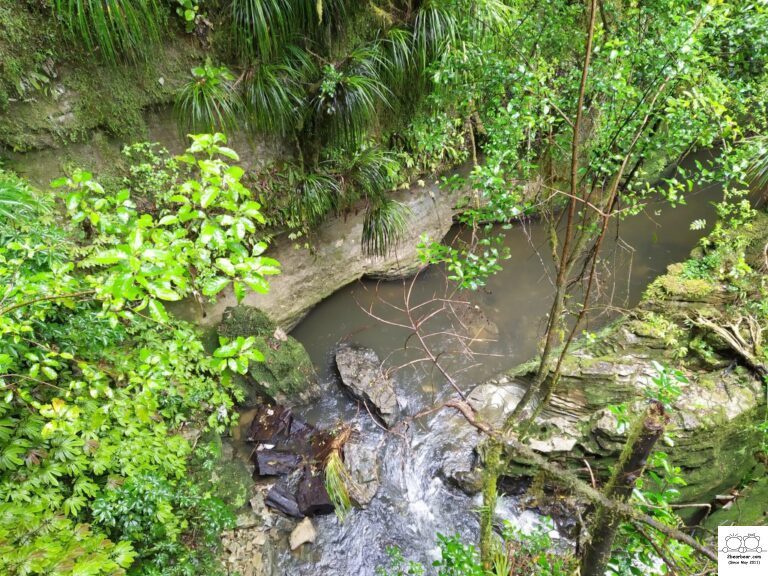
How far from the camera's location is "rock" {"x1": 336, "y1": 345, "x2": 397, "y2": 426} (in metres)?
4.18

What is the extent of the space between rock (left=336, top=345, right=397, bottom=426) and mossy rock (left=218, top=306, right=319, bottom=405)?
373 mm

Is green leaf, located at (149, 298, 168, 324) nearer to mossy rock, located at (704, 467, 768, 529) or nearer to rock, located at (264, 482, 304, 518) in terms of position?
rock, located at (264, 482, 304, 518)

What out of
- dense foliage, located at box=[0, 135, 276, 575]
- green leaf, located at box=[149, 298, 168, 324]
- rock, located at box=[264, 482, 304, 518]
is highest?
green leaf, located at box=[149, 298, 168, 324]

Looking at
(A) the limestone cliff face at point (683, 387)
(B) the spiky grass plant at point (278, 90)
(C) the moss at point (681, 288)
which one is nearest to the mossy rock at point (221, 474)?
(A) the limestone cliff face at point (683, 387)

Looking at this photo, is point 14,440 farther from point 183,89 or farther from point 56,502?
point 183,89

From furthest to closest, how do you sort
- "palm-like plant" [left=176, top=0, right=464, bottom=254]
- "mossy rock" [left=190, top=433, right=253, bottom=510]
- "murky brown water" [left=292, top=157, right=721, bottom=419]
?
"murky brown water" [left=292, top=157, right=721, bottom=419] → "palm-like plant" [left=176, top=0, right=464, bottom=254] → "mossy rock" [left=190, top=433, right=253, bottom=510]

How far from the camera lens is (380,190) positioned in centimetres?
404

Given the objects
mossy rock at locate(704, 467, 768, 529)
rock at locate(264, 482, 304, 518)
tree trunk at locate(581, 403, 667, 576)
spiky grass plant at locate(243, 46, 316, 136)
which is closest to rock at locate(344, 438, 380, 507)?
rock at locate(264, 482, 304, 518)

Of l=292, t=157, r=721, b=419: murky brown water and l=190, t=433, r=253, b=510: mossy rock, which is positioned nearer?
l=190, t=433, r=253, b=510: mossy rock

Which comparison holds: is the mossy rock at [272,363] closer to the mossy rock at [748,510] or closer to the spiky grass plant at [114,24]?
the spiky grass plant at [114,24]

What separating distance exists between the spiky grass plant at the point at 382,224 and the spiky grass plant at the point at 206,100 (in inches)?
62.1

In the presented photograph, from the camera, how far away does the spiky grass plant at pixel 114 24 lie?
2.56 m

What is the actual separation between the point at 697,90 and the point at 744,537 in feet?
6.04

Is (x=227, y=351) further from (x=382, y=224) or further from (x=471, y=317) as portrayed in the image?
(x=471, y=317)
